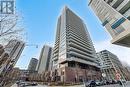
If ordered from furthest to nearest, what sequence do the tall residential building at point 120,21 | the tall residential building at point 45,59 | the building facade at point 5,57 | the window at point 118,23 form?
the tall residential building at point 45,59, the window at point 118,23, the tall residential building at point 120,21, the building facade at point 5,57

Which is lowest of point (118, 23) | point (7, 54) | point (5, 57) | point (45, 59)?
point (5, 57)

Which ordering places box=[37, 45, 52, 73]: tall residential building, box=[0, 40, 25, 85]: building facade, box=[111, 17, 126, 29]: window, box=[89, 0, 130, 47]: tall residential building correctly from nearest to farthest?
box=[0, 40, 25, 85]: building facade → box=[89, 0, 130, 47]: tall residential building → box=[111, 17, 126, 29]: window → box=[37, 45, 52, 73]: tall residential building

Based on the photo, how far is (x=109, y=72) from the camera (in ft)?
315

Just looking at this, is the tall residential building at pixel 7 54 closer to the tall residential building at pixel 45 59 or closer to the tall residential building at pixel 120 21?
the tall residential building at pixel 120 21

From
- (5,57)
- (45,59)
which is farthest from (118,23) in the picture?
(45,59)

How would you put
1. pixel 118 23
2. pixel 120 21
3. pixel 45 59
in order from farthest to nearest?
pixel 45 59
pixel 118 23
pixel 120 21

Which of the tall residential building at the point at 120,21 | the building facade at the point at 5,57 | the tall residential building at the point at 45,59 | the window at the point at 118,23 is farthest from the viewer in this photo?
the tall residential building at the point at 45,59

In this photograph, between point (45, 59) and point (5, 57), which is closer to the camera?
point (5, 57)

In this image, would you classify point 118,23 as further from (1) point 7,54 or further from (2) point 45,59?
(2) point 45,59

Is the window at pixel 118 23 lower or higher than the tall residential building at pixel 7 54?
higher

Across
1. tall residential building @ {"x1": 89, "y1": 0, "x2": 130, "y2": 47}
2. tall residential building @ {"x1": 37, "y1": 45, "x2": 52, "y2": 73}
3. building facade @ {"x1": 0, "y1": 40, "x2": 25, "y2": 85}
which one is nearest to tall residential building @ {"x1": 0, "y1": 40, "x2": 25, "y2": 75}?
building facade @ {"x1": 0, "y1": 40, "x2": 25, "y2": 85}

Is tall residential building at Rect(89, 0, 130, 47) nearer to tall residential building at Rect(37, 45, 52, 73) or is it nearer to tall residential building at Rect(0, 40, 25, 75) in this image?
tall residential building at Rect(0, 40, 25, 75)

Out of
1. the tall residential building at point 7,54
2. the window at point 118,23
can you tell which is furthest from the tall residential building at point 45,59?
the tall residential building at point 7,54

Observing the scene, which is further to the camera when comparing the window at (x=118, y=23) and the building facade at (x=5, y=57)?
the window at (x=118, y=23)
